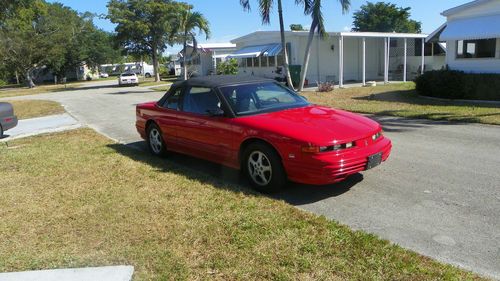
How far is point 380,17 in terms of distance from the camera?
249ft

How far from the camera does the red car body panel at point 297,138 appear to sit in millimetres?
5031

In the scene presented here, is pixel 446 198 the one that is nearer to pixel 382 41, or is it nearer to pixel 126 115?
pixel 126 115

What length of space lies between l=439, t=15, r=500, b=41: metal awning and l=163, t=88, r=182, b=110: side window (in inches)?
528

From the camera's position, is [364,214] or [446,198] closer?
[364,214]

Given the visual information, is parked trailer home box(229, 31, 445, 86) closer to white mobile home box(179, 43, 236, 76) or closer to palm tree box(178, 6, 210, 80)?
palm tree box(178, 6, 210, 80)

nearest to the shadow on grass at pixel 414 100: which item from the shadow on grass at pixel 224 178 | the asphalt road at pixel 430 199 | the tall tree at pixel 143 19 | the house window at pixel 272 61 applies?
the asphalt road at pixel 430 199

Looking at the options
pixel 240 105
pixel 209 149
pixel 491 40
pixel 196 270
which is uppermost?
pixel 491 40

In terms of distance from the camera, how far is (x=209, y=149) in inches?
251

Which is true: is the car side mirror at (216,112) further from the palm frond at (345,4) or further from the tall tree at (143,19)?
the tall tree at (143,19)

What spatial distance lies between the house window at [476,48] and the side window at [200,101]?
14501 millimetres

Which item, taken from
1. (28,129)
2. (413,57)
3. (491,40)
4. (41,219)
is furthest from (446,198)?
(413,57)

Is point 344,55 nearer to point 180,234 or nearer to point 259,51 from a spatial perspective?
point 259,51

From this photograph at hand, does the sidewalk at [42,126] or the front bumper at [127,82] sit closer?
the sidewalk at [42,126]

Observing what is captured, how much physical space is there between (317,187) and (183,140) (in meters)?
2.32
